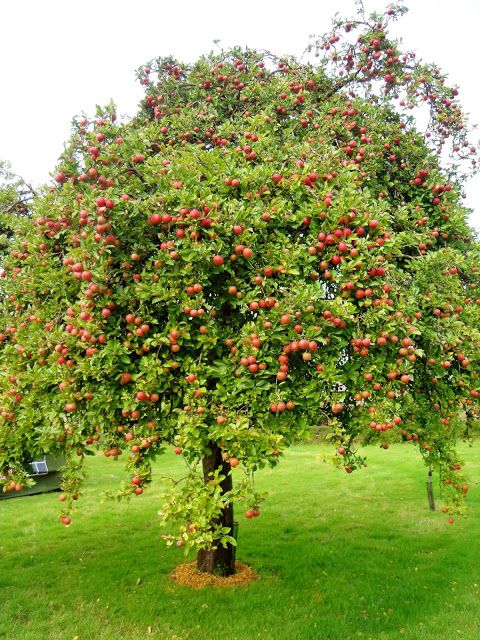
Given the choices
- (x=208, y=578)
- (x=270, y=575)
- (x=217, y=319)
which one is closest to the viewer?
(x=217, y=319)

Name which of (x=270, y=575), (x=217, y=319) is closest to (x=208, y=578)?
(x=270, y=575)

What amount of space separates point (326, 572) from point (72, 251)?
719 cm

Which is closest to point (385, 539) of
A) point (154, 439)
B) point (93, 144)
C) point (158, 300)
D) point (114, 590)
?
point (114, 590)

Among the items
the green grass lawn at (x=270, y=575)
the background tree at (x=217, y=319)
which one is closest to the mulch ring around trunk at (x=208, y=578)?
the green grass lawn at (x=270, y=575)

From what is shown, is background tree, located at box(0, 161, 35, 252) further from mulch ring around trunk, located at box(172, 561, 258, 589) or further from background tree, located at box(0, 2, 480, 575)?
mulch ring around trunk, located at box(172, 561, 258, 589)

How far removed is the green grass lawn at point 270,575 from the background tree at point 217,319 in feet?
3.52

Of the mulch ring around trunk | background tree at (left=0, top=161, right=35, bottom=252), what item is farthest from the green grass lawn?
background tree at (left=0, top=161, right=35, bottom=252)

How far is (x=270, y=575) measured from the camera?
951 centimetres

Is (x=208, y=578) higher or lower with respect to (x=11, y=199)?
lower

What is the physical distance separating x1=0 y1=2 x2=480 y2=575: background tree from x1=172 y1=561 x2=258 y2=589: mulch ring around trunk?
9.76 ft

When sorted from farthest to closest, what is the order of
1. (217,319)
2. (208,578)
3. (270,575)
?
(270,575)
(208,578)
(217,319)

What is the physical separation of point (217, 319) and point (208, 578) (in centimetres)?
503

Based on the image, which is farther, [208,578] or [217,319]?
[208,578]

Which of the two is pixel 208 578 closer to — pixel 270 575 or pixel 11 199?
pixel 270 575
